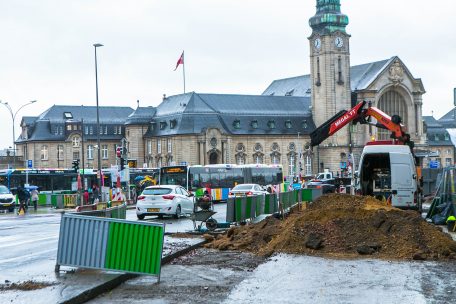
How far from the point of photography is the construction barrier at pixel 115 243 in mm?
13898

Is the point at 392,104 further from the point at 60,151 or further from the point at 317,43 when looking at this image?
the point at 60,151

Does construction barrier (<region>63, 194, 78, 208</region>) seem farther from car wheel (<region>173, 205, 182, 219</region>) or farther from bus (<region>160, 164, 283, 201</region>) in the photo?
car wheel (<region>173, 205, 182, 219</region>)

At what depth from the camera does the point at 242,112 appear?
12119 centimetres

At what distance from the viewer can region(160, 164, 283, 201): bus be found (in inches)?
2384

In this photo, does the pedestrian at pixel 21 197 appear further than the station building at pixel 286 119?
No

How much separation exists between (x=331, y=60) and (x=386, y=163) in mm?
90490

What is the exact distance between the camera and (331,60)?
12081cm

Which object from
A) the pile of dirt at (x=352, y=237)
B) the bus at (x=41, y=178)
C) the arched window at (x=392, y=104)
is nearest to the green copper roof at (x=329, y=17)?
the arched window at (x=392, y=104)

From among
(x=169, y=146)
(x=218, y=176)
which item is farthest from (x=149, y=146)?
(x=218, y=176)

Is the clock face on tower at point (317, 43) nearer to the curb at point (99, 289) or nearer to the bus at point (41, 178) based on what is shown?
the bus at point (41, 178)

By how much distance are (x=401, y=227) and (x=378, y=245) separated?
99cm

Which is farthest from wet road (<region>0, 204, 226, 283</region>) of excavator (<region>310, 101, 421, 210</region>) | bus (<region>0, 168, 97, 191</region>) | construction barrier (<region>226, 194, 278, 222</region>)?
bus (<region>0, 168, 97, 191</region>)

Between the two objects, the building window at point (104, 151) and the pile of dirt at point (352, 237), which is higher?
the building window at point (104, 151)

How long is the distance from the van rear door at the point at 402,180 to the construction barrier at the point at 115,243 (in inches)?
693
